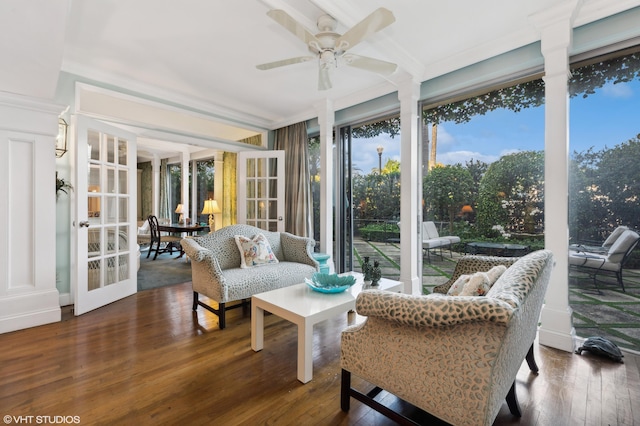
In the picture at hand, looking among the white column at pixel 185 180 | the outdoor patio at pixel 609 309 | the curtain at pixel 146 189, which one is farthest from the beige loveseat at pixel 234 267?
the curtain at pixel 146 189

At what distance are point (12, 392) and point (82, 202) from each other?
5.79 ft

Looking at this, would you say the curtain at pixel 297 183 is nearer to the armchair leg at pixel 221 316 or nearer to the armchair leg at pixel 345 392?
the armchair leg at pixel 221 316

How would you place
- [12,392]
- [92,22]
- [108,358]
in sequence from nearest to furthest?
1. [12,392]
2. [108,358]
3. [92,22]

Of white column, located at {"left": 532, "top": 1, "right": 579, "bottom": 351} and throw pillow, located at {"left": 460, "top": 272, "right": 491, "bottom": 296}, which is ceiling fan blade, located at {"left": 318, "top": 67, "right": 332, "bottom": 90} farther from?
throw pillow, located at {"left": 460, "top": 272, "right": 491, "bottom": 296}

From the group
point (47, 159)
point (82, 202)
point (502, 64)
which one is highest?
point (502, 64)

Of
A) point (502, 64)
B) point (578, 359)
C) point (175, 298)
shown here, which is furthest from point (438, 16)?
point (175, 298)

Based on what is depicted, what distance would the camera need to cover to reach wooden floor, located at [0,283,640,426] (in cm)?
159

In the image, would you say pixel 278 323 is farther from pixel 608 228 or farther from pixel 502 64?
pixel 502 64

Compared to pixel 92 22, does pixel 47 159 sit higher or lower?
lower

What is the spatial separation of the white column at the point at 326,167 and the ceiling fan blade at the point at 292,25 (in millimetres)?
2098

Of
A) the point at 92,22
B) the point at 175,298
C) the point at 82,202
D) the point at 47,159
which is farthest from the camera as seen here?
the point at 175,298

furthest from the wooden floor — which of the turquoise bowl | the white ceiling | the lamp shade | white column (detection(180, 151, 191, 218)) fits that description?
white column (detection(180, 151, 191, 218))

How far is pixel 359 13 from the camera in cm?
233

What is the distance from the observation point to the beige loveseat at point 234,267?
2.75m
